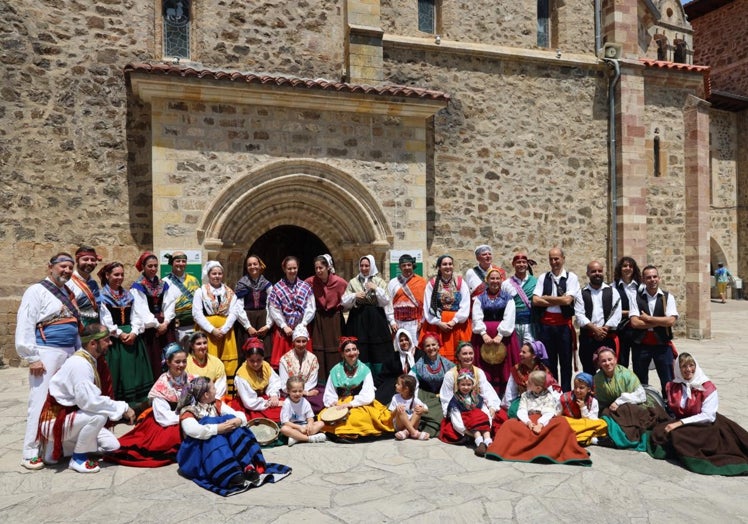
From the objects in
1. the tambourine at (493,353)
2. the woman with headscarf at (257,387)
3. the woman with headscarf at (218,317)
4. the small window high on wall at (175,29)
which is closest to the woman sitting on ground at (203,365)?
the woman with headscarf at (257,387)

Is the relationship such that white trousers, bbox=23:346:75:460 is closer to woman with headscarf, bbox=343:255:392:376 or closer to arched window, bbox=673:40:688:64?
woman with headscarf, bbox=343:255:392:376

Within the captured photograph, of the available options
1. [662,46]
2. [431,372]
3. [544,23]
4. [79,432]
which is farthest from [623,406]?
[662,46]

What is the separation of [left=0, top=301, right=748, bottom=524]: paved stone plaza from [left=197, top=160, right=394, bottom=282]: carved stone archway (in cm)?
395

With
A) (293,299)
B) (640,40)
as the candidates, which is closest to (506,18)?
(640,40)

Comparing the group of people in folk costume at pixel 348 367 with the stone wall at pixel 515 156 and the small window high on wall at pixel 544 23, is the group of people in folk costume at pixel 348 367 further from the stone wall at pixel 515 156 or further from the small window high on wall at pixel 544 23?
the small window high on wall at pixel 544 23

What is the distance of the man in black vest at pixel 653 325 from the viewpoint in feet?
19.2

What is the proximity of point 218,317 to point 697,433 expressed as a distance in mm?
4331

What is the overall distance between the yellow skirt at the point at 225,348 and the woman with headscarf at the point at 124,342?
61 centimetres

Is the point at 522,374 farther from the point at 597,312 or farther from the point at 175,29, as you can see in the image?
the point at 175,29

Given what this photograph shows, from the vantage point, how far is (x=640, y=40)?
41.3ft

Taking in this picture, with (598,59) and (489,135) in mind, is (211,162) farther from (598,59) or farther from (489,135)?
(598,59)

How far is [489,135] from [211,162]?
15.2 feet

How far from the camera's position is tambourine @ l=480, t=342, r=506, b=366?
577cm

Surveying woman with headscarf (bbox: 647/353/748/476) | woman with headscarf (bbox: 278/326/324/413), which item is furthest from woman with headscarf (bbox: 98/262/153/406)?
woman with headscarf (bbox: 647/353/748/476)
